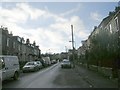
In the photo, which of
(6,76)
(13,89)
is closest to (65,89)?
(13,89)

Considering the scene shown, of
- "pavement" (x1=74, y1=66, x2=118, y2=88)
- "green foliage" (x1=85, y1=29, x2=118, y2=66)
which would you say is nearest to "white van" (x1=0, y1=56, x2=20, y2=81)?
"pavement" (x1=74, y1=66, x2=118, y2=88)

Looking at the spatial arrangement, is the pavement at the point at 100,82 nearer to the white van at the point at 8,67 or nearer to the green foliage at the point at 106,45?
the green foliage at the point at 106,45

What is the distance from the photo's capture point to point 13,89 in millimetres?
13617

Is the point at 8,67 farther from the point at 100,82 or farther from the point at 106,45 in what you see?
the point at 106,45

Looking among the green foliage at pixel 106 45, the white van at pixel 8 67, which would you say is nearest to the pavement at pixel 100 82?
the green foliage at pixel 106 45

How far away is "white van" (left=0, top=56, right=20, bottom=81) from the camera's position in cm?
1652

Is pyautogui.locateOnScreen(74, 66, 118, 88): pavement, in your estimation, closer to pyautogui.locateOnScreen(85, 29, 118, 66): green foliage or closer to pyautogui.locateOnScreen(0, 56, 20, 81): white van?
pyautogui.locateOnScreen(85, 29, 118, 66): green foliage

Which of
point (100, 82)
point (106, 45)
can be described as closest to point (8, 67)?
point (100, 82)

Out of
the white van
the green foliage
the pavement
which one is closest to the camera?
the pavement

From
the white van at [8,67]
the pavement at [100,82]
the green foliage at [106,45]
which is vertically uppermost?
the green foliage at [106,45]

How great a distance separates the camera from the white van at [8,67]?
16516mm

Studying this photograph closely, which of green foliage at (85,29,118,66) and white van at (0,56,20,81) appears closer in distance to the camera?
white van at (0,56,20,81)

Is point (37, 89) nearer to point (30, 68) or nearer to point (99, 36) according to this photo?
point (99, 36)

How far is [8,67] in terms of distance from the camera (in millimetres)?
17719
